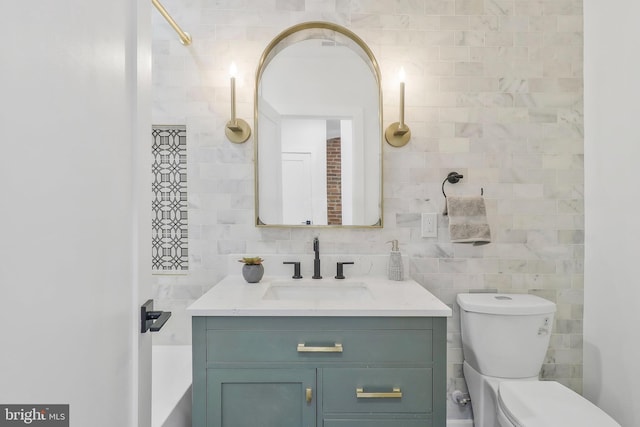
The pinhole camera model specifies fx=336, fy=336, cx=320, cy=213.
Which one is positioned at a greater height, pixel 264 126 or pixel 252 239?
pixel 264 126

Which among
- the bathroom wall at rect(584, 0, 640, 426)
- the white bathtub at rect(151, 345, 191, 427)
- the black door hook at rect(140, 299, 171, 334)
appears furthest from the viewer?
the bathroom wall at rect(584, 0, 640, 426)

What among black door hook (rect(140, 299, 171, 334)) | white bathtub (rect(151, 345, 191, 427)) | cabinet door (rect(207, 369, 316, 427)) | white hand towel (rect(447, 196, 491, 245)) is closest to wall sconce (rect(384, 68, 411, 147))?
white hand towel (rect(447, 196, 491, 245))

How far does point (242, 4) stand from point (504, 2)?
56.2 inches

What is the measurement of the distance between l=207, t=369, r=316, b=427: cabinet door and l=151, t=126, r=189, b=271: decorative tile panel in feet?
2.63

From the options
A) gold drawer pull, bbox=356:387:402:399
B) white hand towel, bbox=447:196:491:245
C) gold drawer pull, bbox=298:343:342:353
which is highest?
white hand towel, bbox=447:196:491:245

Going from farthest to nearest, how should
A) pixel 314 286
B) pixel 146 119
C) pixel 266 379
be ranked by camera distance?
1. pixel 314 286
2. pixel 266 379
3. pixel 146 119

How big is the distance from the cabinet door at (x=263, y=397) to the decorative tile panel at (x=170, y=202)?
800mm

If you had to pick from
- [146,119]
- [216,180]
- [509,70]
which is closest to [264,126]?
[216,180]

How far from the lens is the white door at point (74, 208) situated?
45 cm

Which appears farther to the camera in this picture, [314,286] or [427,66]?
[427,66]

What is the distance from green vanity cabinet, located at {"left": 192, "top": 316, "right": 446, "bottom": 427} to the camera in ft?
4.15

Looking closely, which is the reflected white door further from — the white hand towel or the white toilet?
the white toilet

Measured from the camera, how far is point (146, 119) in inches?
33.1

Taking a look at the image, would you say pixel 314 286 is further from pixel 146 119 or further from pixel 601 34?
pixel 601 34
